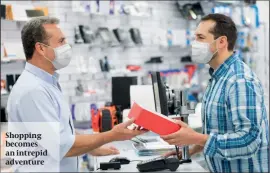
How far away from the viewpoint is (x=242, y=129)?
201cm

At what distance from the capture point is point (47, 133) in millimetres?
2064

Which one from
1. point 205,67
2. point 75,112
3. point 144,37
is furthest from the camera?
point 205,67

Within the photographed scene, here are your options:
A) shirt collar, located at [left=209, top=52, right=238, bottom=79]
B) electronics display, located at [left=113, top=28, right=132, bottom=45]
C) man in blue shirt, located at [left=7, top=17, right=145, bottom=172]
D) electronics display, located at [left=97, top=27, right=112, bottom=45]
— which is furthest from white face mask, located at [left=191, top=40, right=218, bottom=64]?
electronics display, located at [left=113, top=28, right=132, bottom=45]

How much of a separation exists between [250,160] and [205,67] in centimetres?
533

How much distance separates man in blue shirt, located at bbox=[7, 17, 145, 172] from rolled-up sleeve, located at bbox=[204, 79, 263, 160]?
43cm

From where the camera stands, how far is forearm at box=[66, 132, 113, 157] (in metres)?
2.18

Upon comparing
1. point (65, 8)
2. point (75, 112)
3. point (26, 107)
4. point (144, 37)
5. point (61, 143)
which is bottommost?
point (75, 112)

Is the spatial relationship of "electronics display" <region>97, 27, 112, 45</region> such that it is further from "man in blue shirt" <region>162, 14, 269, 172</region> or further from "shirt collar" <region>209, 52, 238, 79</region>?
"shirt collar" <region>209, 52, 238, 79</region>

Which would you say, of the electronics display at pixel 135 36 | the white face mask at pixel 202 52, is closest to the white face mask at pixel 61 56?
the white face mask at pixel 202 52

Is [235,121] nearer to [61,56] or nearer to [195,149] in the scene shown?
[195,149]

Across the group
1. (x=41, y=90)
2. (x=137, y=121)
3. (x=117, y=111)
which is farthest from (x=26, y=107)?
(x=117, y=111)

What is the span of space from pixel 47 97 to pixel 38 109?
10 cm

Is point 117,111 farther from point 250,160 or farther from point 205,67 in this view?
point 205,67

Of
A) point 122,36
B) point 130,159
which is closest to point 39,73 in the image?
point 130,159
